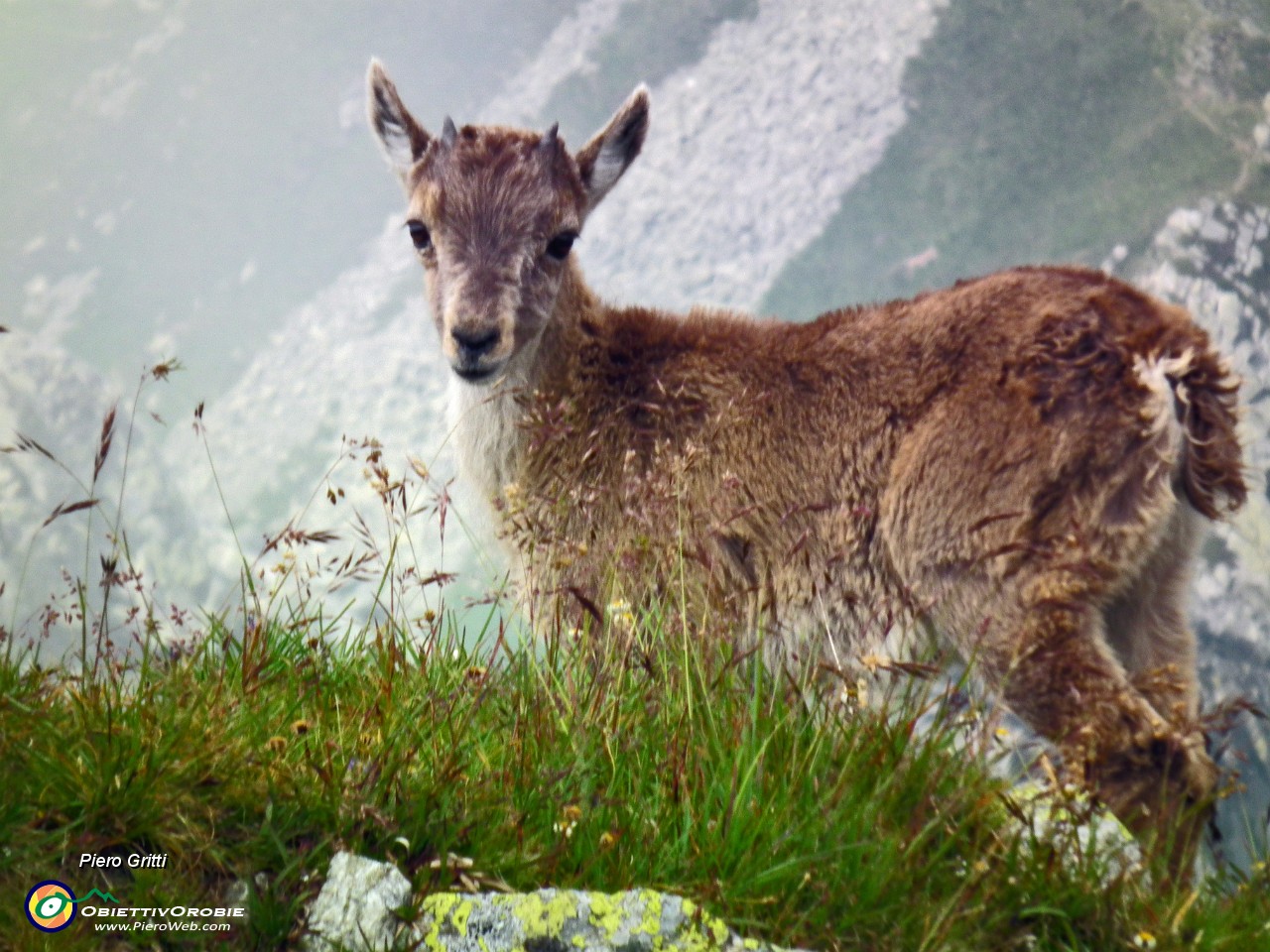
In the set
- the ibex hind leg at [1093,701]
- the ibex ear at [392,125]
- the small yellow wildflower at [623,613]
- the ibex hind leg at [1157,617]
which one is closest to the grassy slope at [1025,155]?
the ibex hind leg at [1157,617]

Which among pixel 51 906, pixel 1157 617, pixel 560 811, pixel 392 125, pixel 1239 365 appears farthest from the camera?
pixel 1239 365

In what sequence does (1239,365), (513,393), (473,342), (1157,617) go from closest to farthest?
(1157,617)
(473,342)
(513,393)
(1239,365)

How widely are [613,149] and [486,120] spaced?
4211 centimetres

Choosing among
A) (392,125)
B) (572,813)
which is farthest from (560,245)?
(572,813)

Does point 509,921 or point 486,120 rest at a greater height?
point 509,921

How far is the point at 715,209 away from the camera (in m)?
41.1

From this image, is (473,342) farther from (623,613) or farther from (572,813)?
(572,813)

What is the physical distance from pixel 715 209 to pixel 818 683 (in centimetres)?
3964

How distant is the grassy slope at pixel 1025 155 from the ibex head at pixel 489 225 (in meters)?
17.9

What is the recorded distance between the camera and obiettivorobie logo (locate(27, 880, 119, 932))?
2.15m

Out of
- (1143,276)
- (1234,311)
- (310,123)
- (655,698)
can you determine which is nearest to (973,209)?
(1143,276)

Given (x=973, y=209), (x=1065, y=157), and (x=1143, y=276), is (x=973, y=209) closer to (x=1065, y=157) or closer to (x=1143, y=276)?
(x=1065, y=157)

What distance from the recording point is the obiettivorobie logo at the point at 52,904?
2.15 m

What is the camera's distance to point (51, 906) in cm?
219
